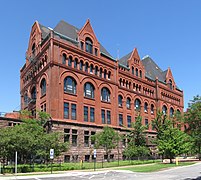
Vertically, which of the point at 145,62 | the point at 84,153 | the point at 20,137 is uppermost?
the point at 145,62

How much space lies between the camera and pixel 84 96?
49906 millimetres

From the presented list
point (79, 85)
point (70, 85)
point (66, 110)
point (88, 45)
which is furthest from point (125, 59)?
point (66, 110)

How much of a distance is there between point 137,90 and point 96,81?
629 inches

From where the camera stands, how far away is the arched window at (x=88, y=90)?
50841 millimetres

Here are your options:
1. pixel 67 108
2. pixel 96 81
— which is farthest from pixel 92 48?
pixel 67 108

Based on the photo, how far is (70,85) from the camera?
48.1 m

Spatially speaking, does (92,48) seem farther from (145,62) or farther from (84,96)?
(145,62)

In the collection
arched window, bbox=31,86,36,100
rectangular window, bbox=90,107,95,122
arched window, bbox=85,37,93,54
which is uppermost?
arched window, bbox=85,37,93,54

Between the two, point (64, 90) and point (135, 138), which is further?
point (135, 138)

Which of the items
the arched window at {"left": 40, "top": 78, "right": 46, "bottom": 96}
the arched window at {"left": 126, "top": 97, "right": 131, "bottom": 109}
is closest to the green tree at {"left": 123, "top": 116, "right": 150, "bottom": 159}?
the arched window at {"left": 126, "top": 97, "right": 131, "bottom": 109}

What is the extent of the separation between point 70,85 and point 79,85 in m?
1.81

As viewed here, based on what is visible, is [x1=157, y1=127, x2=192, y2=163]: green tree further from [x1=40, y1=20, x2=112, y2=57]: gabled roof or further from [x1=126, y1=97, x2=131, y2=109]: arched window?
[x1=40, y1=20, x2=112, y2=57]: gabled roof

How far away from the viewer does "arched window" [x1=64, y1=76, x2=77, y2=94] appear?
47394 millimetres

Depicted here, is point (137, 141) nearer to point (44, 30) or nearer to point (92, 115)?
point (92, 115)
